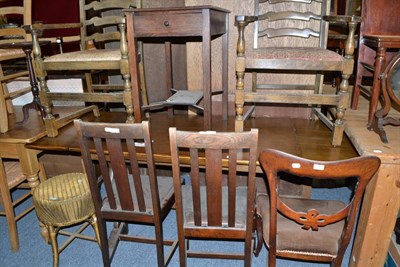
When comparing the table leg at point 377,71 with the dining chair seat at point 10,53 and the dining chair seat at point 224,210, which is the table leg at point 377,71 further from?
the dining chair seat at point 10,53

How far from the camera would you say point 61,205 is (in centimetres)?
177

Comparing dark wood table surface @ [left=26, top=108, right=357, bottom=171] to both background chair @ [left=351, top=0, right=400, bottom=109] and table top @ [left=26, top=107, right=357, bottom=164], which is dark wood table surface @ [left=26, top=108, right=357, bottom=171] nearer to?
table top @ [left=26, top=107, right=357, bottom=164]

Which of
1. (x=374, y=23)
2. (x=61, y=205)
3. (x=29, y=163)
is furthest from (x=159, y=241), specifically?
(x=374, y=23)

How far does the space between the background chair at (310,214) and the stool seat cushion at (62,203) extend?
0.98 meters

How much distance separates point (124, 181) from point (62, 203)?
1.65ft

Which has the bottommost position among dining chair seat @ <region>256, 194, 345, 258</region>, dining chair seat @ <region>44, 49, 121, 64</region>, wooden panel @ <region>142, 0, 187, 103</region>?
dining chair seat @ <region>256, 194, 345, 258</region>

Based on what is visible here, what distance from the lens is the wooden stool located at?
178cm

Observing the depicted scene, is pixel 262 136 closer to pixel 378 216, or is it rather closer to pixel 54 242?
pixel 378 216

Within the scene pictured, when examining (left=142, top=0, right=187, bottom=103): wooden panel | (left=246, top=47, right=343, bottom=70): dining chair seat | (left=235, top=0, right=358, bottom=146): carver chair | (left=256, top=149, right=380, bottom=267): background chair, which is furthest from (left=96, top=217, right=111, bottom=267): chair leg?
(left=142, top=0, right=187, bottom=103): wooden panel

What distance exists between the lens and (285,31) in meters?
2.20

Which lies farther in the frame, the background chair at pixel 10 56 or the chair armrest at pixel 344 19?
the background chair at pixel 10 56

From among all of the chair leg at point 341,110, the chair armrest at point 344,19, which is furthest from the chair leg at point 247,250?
the chair armrest at point 344,19

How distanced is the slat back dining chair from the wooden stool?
193mm

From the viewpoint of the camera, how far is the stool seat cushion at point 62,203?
1.78 metres
